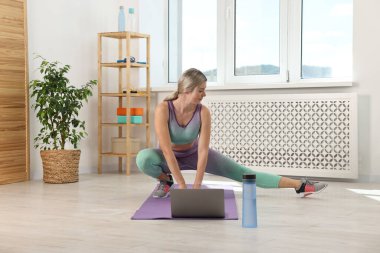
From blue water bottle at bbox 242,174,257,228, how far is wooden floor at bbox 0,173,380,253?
44 millimetres

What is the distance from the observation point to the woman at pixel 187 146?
126 inches

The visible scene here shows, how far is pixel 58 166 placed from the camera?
4465 millimetres

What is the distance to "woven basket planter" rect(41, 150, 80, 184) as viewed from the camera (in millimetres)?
4461

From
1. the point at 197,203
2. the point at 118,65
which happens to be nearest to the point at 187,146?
the point at 197,203

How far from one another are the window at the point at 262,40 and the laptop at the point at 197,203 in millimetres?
2164

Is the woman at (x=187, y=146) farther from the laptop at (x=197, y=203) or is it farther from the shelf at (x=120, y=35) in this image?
the shelf at (x=120, y=35)

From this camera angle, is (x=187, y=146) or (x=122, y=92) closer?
(x=187, y=146)

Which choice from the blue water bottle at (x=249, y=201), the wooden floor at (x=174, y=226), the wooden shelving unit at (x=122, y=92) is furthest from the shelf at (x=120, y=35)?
the blue water bottle at (x=249, y=201)

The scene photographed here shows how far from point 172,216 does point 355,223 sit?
832mm

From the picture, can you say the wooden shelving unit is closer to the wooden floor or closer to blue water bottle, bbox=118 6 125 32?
blue water bottle, bbox=118 6 125 32

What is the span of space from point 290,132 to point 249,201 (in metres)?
2.19

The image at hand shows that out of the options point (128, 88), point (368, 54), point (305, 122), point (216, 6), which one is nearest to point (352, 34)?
point (368, 54)

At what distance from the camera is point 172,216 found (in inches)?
114

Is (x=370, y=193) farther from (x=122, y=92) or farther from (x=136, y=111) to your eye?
(x=122, y=92)
